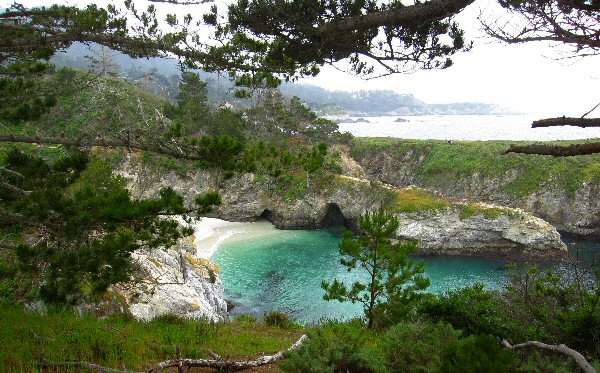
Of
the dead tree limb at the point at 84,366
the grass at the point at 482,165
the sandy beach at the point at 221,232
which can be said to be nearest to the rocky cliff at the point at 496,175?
the grass at the point at 482,165

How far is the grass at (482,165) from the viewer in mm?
43125

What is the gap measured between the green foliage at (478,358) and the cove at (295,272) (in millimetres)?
18974

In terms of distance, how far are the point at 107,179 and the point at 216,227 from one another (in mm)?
24455

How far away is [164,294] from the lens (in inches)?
535

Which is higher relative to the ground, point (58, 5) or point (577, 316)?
point (58, 5)

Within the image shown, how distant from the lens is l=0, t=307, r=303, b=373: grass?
15.5ft

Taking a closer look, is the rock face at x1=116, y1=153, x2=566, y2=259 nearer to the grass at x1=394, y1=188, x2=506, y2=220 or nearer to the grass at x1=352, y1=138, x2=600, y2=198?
the grass at x1=394, y1=188, x2=506, y2=220

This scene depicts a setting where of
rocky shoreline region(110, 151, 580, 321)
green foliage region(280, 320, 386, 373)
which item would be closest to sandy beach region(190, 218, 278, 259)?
rocky shoreline region(110, 151, 580, 321)

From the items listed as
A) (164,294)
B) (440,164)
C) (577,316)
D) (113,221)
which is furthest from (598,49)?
(440,164)

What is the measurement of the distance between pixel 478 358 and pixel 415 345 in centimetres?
191

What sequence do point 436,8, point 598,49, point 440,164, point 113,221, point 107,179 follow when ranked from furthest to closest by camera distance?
point 440,164 → point 107,179 → point 113,221 → point 436,8 → point 598,49

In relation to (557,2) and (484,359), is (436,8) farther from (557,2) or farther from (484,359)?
(484,359)

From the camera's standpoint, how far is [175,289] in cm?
1441

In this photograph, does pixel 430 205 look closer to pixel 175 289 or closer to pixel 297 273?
pixel 297 273
